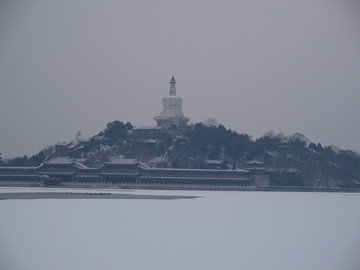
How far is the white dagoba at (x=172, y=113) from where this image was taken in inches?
3792

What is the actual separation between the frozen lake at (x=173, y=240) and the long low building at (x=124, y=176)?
38128 millimetres

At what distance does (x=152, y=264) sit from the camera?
17938 mm

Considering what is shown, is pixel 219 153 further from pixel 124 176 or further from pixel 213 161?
pixel 124 176

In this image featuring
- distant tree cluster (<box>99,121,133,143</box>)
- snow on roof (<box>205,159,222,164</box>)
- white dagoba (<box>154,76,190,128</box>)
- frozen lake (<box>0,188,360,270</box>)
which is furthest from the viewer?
white dagoba (<box>154,76,190,128</box>)

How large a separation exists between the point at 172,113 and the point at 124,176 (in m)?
27.3

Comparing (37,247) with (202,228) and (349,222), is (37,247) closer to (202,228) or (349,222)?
(202,228)

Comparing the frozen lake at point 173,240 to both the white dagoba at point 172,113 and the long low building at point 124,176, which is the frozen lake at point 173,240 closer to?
the long low building at point 124,176

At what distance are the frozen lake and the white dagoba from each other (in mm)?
62614

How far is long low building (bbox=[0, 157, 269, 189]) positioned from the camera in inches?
2837

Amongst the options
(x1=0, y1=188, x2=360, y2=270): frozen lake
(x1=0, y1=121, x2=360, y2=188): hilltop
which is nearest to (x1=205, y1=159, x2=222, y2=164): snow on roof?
(x1=0, y1=121, x2=360, y2=188): hilltop

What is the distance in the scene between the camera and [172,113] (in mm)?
99125

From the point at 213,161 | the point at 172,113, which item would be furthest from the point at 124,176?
the point at 172,113

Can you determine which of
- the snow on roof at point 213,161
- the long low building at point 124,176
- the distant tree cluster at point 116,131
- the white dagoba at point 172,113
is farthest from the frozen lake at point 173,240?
the white dagoba at point 172,113

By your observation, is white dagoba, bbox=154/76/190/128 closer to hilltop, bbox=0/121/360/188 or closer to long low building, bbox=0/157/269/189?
hilltop, bbox=0/121/360/188
